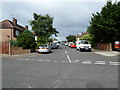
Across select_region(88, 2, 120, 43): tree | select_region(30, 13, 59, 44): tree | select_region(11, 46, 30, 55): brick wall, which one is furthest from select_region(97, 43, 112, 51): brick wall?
select_region(30, 13, 59, 44): tree

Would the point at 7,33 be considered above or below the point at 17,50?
above

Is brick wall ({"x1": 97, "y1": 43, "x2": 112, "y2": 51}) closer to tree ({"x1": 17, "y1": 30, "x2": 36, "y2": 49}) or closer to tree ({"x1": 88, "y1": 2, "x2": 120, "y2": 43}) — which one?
tree ({"x1": 88, "y1": 2, "x2": 120, "y2": 43})

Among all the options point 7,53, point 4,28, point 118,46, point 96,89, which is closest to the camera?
point 96,89

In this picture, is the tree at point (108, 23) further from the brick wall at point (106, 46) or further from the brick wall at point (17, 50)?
the brick wall at point (17, 50)

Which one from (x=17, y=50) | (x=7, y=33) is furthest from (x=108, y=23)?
(x=7, y=33)

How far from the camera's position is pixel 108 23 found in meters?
25.4

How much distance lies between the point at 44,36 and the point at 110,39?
21.7 metres

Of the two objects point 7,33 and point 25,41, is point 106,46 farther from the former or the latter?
point 7,33

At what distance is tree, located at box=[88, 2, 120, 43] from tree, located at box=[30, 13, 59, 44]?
18.3 m

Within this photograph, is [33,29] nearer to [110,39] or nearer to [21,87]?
[110,39]

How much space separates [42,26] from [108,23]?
23.5m

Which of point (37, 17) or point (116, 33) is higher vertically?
point (37, 17)

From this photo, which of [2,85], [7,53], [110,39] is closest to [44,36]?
[110,39]

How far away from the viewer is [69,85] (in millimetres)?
5984
